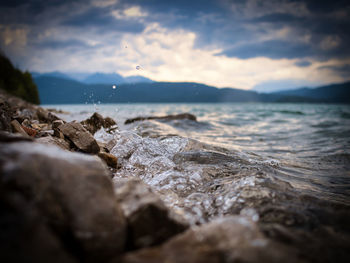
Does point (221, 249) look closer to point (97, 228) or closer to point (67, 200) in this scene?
point (97, 228)

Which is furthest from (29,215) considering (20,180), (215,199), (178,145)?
(178,145)

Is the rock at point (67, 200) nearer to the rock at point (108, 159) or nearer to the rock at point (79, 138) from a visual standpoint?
the rock at point (108, 159)

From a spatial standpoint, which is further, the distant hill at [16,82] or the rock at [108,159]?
the distant hill at [16,82]

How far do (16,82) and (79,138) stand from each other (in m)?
54.5

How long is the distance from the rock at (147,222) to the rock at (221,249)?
133mm

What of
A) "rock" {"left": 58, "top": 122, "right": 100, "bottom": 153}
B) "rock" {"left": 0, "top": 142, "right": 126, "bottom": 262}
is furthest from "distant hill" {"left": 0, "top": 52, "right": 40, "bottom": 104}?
"rock" {"left": 0, "top": 142, "right": 126, "bottom": 262}

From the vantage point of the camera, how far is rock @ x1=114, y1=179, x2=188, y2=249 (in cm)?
140

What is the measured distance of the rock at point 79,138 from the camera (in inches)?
146

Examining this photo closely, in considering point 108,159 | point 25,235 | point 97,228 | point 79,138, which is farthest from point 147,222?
point 79,138

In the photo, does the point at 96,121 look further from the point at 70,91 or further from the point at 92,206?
the point at 70,91

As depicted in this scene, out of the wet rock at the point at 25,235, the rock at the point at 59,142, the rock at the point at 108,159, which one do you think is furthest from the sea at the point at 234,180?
the wet rock at the point at 25,235

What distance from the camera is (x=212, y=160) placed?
13.9 ft

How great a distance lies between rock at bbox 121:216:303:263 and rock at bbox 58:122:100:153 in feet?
9.36

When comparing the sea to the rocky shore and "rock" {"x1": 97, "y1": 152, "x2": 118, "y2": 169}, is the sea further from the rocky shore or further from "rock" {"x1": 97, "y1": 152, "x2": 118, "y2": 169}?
the rocky shore
